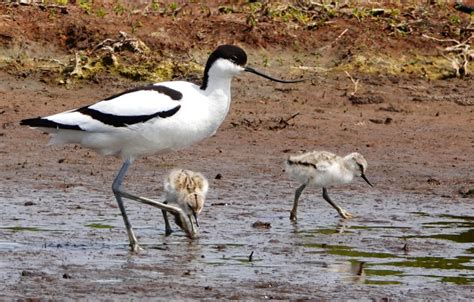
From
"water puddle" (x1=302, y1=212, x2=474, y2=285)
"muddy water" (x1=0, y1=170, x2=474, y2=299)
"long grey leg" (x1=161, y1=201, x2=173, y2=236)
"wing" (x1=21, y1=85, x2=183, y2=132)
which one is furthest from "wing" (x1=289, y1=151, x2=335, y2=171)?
"wing" (x1=21, y1=85, x2=183, y2=132)

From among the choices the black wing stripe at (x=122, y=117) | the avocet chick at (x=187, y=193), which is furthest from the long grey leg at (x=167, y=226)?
the black wing stripe at (x=122, y=117)

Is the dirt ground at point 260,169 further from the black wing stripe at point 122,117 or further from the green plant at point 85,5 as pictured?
the black wing stripe at point 122,117

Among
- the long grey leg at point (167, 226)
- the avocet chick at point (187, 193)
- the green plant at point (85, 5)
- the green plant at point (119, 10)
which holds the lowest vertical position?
the long grey leg at point (167, 226)

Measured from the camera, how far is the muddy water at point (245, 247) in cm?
847

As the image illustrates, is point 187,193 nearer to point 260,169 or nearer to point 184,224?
point 184,224

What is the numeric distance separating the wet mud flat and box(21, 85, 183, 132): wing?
34.9 inches

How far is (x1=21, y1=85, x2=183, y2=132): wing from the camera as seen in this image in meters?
9.84

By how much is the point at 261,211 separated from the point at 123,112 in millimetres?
2108

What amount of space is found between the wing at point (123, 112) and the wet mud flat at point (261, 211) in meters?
0.89

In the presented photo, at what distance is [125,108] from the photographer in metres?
9.90

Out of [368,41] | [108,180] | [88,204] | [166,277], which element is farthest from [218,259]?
[368,41]

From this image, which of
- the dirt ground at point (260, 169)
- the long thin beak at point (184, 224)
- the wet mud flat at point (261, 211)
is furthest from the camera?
the long thin beak at point (184, 224)

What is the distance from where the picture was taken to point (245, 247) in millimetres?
9906

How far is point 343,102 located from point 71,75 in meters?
3.21
